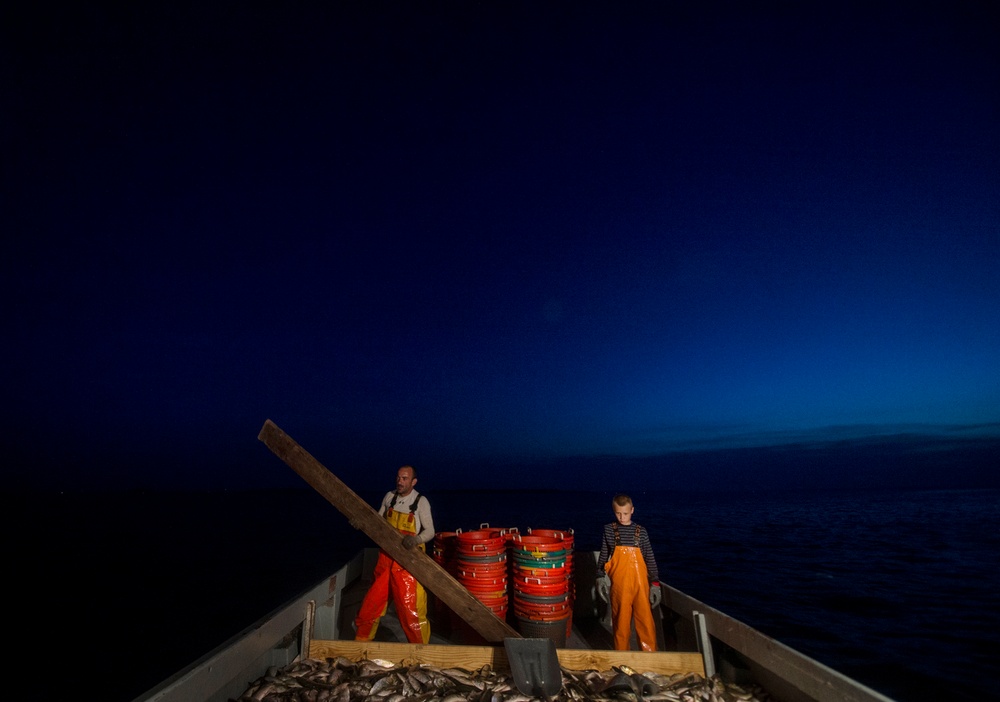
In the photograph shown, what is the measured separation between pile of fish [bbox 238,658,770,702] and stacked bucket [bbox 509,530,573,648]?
3.48ft

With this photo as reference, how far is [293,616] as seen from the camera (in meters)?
5.75

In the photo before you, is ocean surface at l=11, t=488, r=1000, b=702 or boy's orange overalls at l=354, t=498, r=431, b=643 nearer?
boy's orange overalls at l=354, t=498, r=431, b=643

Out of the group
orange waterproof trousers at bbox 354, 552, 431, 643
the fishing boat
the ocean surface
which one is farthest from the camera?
the ocean surface

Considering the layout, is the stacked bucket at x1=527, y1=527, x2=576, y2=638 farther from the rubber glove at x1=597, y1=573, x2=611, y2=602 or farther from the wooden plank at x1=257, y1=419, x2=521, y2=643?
the wooden plank at x1=257, y1=419, x2=521, y2=643

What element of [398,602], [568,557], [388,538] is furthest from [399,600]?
[568,557]

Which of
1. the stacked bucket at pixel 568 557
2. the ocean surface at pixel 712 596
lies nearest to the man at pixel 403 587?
the stacked bucket at pixel 568 557

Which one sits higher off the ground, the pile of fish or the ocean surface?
the pile of fish

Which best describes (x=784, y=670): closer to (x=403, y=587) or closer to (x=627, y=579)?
(x=627, y=579)

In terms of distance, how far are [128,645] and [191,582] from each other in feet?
40.2

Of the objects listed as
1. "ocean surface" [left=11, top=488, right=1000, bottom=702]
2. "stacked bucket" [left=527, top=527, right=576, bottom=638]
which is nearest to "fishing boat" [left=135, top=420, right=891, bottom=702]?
"stacked bucket" [left=527, top=527, right=576, bottom=638]

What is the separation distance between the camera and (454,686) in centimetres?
483

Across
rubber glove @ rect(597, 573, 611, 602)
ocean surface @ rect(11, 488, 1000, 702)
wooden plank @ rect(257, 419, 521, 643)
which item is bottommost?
ocean surface @ rect(11, 488, 1000, 702)

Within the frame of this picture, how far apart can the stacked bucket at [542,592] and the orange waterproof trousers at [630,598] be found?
595mm

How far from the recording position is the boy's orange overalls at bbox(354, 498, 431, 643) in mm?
6328
